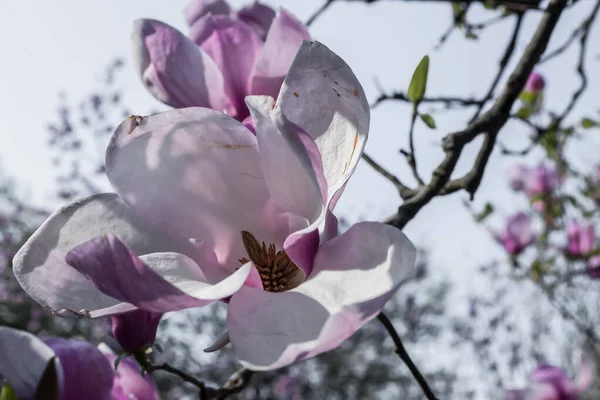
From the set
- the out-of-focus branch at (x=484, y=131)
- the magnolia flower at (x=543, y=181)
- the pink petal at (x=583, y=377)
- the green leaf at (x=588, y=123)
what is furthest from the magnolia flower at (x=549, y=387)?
the magnolia flower at (x=543, y=181)

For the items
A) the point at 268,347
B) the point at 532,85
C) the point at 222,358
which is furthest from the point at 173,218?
the point at 222,358

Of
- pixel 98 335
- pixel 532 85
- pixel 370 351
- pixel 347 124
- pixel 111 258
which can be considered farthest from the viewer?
pixel 370 351

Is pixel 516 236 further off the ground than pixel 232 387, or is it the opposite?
pixel 232 387

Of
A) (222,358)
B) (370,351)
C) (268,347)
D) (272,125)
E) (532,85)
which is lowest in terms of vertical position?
(370,351)

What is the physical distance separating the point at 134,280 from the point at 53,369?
0.45 feet

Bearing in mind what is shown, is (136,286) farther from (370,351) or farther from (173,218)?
(370,351)

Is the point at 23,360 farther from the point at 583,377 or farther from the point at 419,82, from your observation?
the point at 583,377

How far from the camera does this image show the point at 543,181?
277 centimetres

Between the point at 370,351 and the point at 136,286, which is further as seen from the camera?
the point at 370,351

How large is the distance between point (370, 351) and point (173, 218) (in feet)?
20.3

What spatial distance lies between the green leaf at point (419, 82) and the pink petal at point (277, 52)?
17 centimetres

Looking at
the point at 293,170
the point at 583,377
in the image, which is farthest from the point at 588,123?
the point at 293,170

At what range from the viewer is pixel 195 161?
458 millimetres

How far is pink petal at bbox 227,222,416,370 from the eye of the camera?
0.34 metres
